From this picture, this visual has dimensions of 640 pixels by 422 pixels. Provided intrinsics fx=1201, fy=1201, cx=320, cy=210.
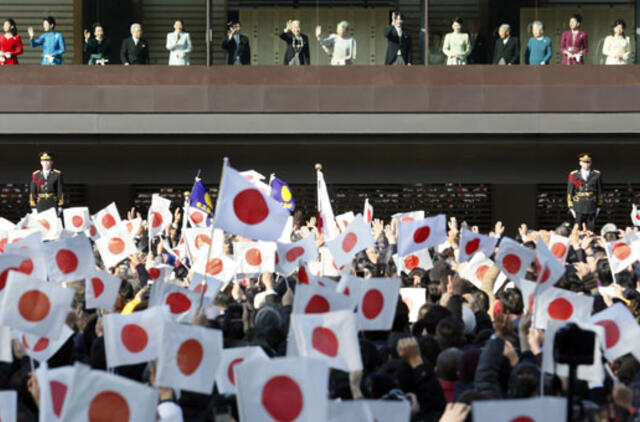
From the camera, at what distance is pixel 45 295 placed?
7.58 m

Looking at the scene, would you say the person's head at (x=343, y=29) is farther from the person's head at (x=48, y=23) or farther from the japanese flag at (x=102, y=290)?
the japanese flag at (x=102, y=290)

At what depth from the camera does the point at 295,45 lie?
2450 centimetres

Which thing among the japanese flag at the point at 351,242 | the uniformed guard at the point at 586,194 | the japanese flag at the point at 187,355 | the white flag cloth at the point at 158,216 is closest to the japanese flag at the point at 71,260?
the japanese flag at the point at 351,242

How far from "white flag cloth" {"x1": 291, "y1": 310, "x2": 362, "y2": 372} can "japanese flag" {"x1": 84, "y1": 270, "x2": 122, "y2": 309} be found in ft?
12.4

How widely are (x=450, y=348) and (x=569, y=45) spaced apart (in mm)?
17758

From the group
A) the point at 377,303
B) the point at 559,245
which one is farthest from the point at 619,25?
the point at 377,303

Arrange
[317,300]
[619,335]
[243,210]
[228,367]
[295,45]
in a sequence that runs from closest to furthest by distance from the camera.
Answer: [228,367] < [619,335] < [317,300] < [243,210] < [295,45]

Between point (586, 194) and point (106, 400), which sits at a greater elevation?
point (586, 194)

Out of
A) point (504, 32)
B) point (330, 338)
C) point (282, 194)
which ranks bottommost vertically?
point (330, 338)

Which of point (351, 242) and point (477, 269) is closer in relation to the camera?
point (351, 242)

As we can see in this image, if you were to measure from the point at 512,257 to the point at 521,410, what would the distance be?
499 cm

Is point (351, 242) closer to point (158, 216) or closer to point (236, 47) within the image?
point (158, 216)

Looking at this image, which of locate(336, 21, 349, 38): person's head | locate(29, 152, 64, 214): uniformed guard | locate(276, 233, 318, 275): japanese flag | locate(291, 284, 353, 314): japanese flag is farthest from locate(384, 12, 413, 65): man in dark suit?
locate(291, 284, 353, 314): japanese flag

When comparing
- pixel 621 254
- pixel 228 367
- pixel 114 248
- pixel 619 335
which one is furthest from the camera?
pixel 114 248
